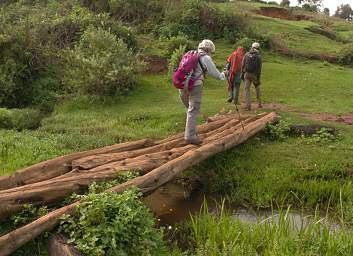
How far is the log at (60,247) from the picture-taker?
18.3ft

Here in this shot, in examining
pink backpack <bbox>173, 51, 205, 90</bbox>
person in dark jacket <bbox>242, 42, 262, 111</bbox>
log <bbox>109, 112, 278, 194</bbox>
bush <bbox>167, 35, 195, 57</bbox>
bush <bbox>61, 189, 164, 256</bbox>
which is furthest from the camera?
bush <bbox>167, 35, 195, 57</bbox>

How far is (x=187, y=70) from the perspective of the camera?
8758mm

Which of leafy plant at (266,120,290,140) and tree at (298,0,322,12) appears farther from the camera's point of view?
tree at (298,0,322,12)

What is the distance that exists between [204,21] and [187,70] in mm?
18875

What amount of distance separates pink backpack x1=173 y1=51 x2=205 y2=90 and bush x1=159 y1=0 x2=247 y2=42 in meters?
17.7

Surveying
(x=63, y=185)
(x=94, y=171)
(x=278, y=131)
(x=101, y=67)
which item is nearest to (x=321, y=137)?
(x=278, y=131)

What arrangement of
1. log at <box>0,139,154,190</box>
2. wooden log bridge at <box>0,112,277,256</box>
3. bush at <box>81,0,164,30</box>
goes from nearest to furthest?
wooden log bridge at <box>0,112,277,256</box> → log at <box>0,139,154,190</box> → bush at <box>81,0,164,30</box>

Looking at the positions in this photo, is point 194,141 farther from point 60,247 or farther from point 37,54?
point 37,54

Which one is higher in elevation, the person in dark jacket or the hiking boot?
the person in dark jacket

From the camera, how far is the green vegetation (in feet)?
20.4

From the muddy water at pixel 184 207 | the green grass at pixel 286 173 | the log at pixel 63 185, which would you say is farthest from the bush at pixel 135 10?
the log at pixel 63 185

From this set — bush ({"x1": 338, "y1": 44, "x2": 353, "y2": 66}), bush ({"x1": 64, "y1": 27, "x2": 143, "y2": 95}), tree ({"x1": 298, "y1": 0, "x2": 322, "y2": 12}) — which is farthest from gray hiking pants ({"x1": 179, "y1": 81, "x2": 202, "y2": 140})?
tree ({"x1": 298, "y1": 0, "x2": 322, "y2": 12})

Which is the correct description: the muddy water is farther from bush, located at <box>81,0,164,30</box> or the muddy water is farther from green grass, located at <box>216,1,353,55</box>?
bush, located at <box>81,0,164,30</box>

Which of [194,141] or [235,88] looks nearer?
[194,141]
